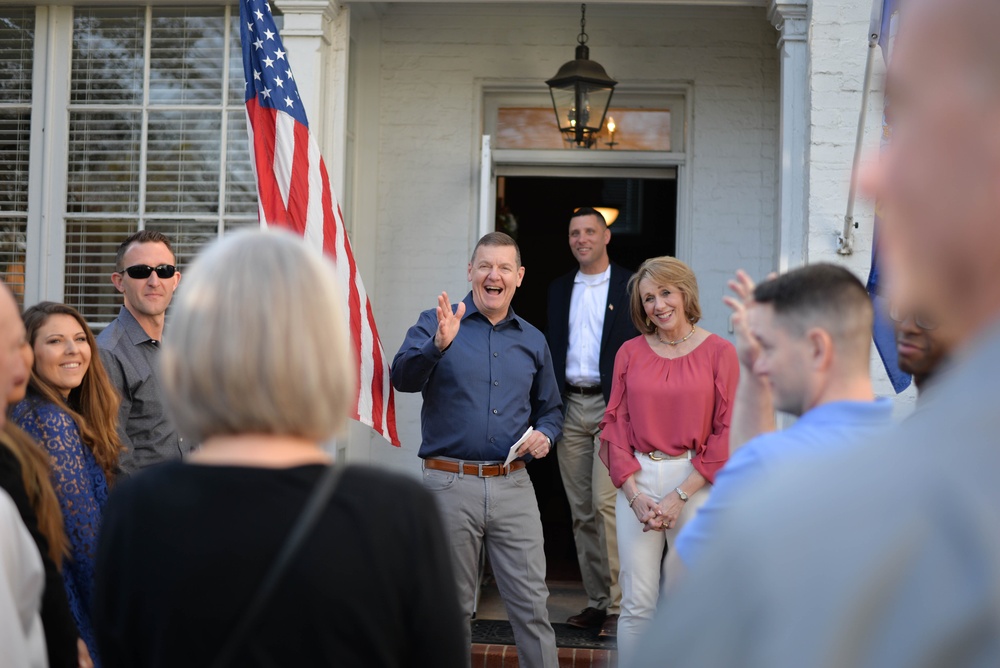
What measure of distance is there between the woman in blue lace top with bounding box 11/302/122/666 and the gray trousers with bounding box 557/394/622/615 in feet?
9.85

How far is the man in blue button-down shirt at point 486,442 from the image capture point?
4613 millimetres

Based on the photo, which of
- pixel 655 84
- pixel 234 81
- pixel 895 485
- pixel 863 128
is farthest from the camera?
pixel 655 84

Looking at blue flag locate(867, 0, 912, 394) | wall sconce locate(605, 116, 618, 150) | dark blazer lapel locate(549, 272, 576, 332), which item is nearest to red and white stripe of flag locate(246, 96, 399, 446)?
dark blazer lapel locate(549, 272, 576, 332)

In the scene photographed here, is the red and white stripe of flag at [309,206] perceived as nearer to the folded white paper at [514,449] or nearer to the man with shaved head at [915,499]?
the folded white paper at [514,449]

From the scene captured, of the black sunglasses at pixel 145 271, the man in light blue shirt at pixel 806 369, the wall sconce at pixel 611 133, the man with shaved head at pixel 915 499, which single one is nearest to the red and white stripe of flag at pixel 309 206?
the black sunglasses at pixel 145 271

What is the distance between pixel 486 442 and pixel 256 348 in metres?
3.20

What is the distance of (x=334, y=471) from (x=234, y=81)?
500cm

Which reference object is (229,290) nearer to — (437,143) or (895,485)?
(895,485)

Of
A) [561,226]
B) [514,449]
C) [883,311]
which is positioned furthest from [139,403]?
[561,226]

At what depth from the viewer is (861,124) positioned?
478cm

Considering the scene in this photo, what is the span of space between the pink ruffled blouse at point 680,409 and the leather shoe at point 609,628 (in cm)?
126

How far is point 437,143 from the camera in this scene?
6.55m

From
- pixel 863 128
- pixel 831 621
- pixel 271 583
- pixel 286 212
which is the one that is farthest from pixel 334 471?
pixel 863 128

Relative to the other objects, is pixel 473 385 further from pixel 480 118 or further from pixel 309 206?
pixel 480 118
